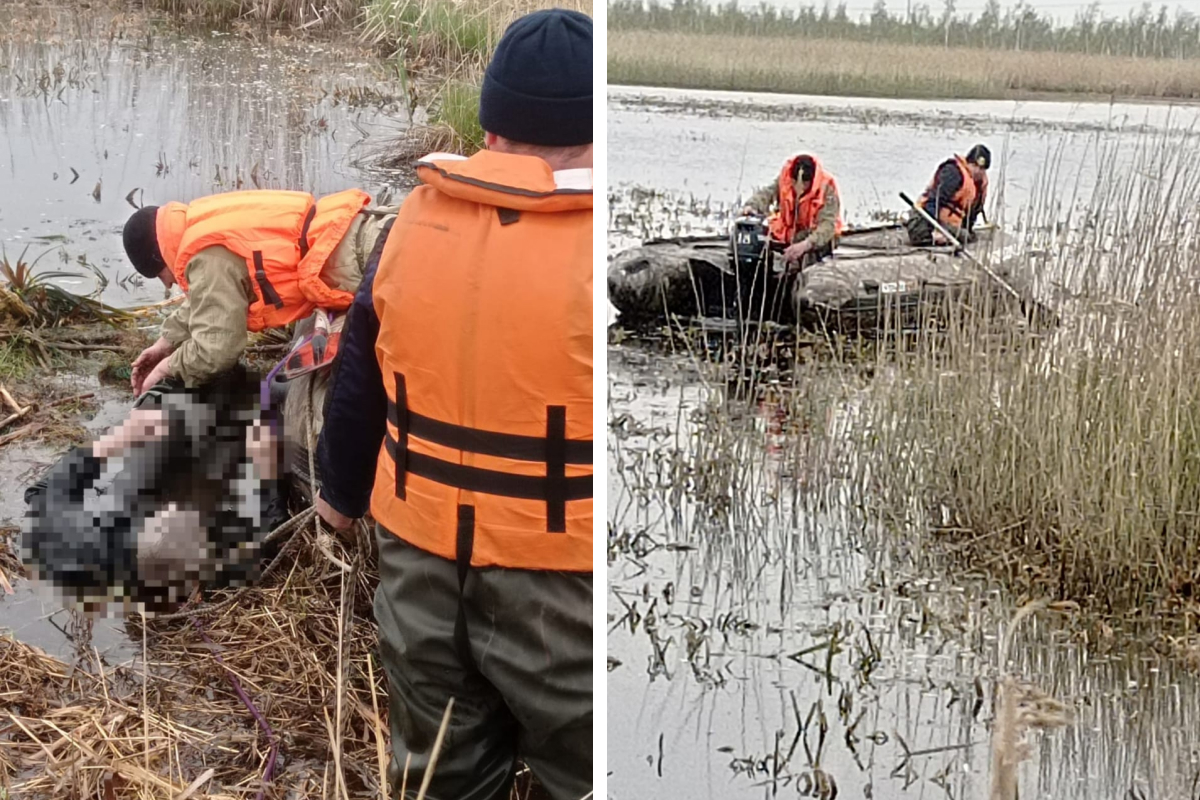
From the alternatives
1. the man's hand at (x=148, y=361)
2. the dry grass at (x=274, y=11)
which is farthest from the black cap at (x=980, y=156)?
the man's hand at (x=148, y=361)

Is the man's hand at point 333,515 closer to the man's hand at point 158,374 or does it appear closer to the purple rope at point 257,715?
the purple rope at point 257,715

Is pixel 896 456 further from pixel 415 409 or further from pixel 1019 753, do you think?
pixel 415 409

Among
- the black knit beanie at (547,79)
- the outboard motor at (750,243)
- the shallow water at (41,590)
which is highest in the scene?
the black knit beanie at (547,79)

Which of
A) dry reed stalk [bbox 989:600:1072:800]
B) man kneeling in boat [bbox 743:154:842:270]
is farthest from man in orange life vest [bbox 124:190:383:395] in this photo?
dry reed stalk [bbox 989:600:1072:800]

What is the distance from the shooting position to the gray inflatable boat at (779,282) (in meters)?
1.64

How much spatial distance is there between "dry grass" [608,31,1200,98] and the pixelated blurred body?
1592 mm

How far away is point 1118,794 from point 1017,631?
39 cm

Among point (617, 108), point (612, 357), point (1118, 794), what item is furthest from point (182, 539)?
point (1118, 794)

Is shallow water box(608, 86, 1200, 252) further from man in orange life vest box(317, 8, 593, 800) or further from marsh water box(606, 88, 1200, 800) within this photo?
man in orange life vest box(317, 8, 593, 800)

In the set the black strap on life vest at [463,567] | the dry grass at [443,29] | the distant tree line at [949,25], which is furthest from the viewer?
the dry grass at [443,29]

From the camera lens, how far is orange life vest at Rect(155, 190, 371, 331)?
2453 mm

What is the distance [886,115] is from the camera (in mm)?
2221

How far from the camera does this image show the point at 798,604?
201 centimetres

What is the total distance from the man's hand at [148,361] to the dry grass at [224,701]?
49 centimetres
